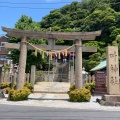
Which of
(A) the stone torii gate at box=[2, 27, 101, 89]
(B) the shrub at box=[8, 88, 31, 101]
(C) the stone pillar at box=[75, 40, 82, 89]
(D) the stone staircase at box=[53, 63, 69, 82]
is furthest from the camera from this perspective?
(D) the stone staircase at box=[53, 63, 69, 82]

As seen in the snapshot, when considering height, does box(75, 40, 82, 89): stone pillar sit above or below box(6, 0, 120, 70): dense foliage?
below

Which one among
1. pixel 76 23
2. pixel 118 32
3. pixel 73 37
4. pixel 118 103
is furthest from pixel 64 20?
pixel 118 103

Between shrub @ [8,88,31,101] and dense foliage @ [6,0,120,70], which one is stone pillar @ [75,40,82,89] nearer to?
shrub @ [8,88,31,101]

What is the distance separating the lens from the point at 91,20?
48469 millimetres

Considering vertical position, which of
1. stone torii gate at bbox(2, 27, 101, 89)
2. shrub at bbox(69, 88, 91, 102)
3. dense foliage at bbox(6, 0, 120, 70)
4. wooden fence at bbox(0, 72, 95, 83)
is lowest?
shrub at bbox(69, 88, 91, 102)

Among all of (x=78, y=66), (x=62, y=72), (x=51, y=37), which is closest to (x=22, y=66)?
(x=51, y=37)

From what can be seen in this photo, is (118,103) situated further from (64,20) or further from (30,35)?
(64,20)

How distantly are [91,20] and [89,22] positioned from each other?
84cm

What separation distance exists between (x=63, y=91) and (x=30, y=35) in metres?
8.51

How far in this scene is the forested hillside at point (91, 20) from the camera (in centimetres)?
4238

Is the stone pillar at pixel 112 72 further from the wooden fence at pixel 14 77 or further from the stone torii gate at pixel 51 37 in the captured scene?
the wooden fence at pixel 14 77

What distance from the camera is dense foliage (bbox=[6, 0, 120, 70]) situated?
3160 cm

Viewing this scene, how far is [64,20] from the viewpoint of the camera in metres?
55.2

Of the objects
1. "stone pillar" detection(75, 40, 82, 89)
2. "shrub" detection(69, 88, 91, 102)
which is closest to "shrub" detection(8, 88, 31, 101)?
"shrub" detection(69, 88, 91, 102)
